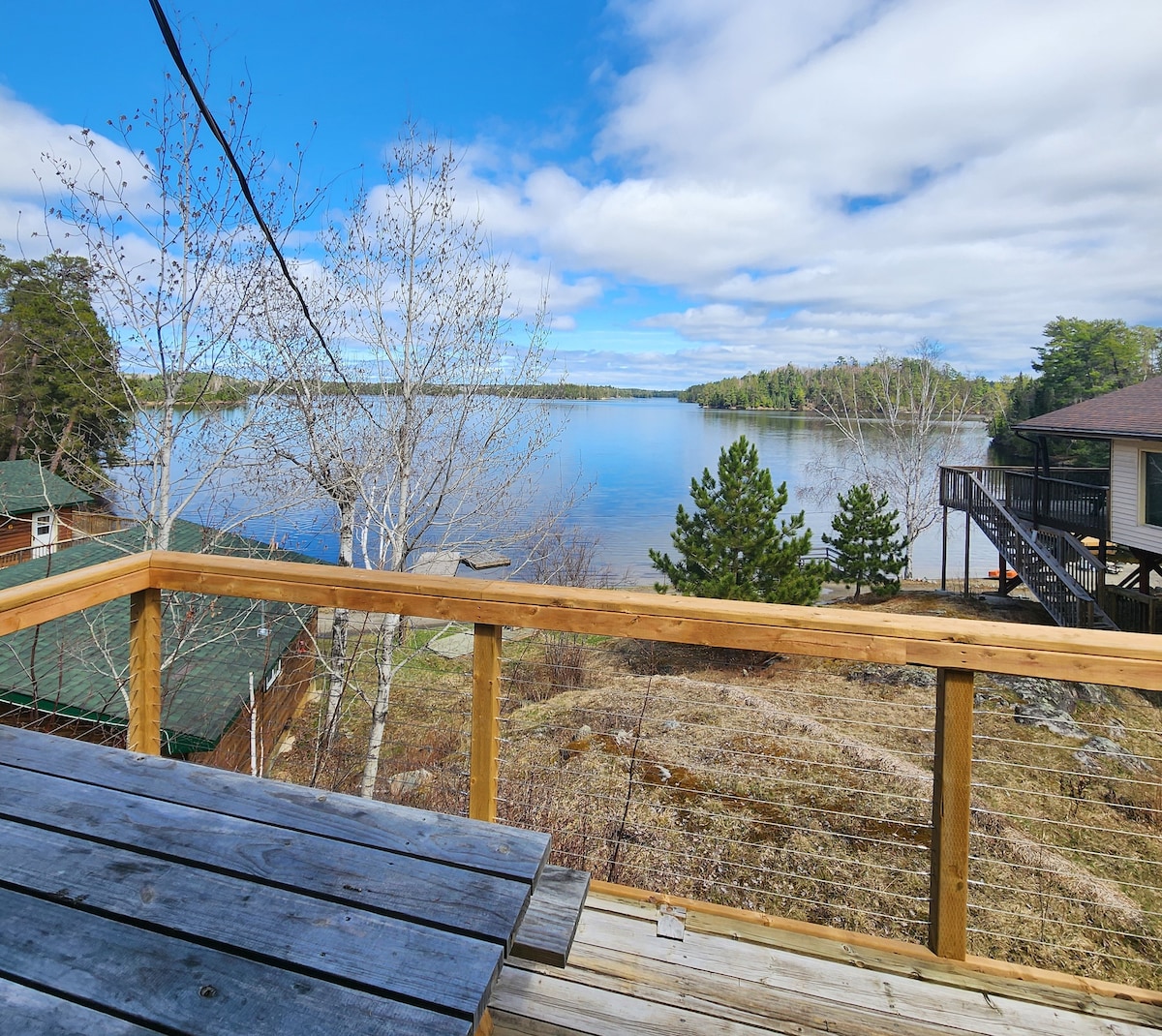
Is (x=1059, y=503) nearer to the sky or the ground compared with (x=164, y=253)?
nearer to the ground

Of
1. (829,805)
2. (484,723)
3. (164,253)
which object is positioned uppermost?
(164,253)

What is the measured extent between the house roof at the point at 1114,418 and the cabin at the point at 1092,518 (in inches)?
0.9

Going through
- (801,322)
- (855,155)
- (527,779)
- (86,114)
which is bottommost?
(527,779)

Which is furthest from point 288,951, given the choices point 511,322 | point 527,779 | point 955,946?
point 511,322

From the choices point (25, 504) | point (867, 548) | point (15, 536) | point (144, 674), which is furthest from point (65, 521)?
point (867, 548)

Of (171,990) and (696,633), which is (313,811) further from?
(696,633)

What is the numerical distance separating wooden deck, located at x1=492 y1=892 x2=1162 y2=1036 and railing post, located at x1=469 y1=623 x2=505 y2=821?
1.32 ft

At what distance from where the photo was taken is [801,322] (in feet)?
217

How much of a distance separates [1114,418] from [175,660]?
16242 mm

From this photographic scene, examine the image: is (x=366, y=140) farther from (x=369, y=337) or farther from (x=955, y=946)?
(x=955, y=946)

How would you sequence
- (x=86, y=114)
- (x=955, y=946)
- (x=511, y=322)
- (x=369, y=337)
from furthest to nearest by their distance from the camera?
(x=511, y=322)
(x=369, y=337)
(x=86, y=114)
(x=955, y=946)

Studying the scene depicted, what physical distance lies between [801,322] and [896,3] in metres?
58.4

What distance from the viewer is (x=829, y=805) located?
14.7 feet

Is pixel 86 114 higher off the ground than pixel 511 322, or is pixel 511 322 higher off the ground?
pixel 86 114
